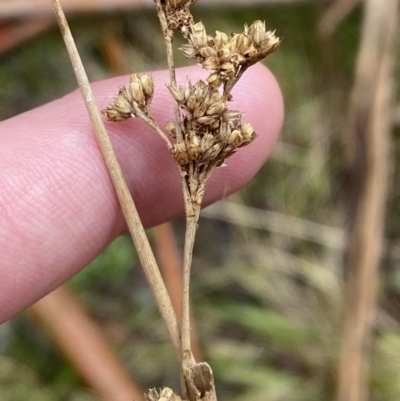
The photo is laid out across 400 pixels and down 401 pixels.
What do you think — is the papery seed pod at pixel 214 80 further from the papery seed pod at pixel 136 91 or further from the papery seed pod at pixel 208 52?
the papery seed pod at pixel 136 91

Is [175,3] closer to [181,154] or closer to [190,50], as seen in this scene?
[190,50]

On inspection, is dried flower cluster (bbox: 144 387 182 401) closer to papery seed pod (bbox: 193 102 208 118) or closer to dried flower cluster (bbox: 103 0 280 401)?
dried flower cluster (bbox: 103 0 280 401)

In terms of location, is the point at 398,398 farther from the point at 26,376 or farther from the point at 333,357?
the point at 26,376

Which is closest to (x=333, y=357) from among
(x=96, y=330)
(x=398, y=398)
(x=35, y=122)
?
(x=398, y=398)

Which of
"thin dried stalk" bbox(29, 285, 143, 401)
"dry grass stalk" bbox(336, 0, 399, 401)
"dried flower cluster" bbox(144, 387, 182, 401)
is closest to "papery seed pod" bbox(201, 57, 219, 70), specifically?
"dried flower cluster" bbox(144, 387, 182, 401)

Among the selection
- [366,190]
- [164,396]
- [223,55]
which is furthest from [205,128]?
[366,190]

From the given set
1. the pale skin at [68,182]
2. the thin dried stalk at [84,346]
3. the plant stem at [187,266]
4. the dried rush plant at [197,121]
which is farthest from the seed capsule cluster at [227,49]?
the thin dried stalk at [84,346]
